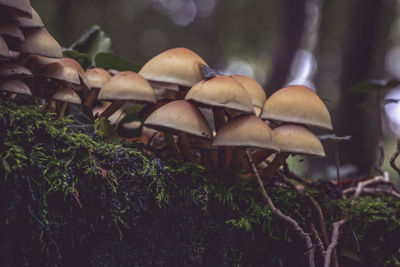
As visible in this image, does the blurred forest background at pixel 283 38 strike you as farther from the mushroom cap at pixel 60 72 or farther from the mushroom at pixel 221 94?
the mushroom cap at pixel 60 72

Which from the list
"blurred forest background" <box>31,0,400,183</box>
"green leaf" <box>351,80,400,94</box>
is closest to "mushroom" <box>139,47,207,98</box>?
"green leaf" <box>351,80,400,94</box>

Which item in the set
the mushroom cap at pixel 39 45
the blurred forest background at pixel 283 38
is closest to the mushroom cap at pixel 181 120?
the mushroom cap at pixel 39 45

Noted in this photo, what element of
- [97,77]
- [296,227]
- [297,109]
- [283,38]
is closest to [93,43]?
[97,77]

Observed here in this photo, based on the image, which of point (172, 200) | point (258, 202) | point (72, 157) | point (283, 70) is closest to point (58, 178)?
point (72, 157)

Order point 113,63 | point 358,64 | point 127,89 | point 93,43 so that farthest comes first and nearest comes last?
1. point 358,64
2. point 93,43
3. point 113,63
4. point 127,89

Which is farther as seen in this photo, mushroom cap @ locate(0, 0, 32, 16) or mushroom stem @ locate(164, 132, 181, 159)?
mushroom stem @ locate(164, 132, 181, 159)

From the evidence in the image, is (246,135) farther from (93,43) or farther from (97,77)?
(93,43)

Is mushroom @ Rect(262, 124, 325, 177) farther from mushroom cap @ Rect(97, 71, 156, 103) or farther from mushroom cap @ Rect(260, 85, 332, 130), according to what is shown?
mushroom cap @ Rect(97, 71, 156, 103)

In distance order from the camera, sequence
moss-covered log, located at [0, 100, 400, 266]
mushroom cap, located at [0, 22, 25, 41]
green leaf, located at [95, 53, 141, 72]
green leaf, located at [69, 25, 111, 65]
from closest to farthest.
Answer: moss-covered log, located at [0, 100, 400, 266]
mushroom cap, located at [0, 22, 25, 41]
green leaf, located at [95, 53, 141, 72]
green leaf, located at [69, 25, 111, 65]

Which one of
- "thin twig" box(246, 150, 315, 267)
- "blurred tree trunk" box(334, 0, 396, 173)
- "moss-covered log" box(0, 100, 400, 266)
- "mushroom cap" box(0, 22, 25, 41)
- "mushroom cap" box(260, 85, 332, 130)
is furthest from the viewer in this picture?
"blurred tree trunk" box(334, 0, 396, 173)
